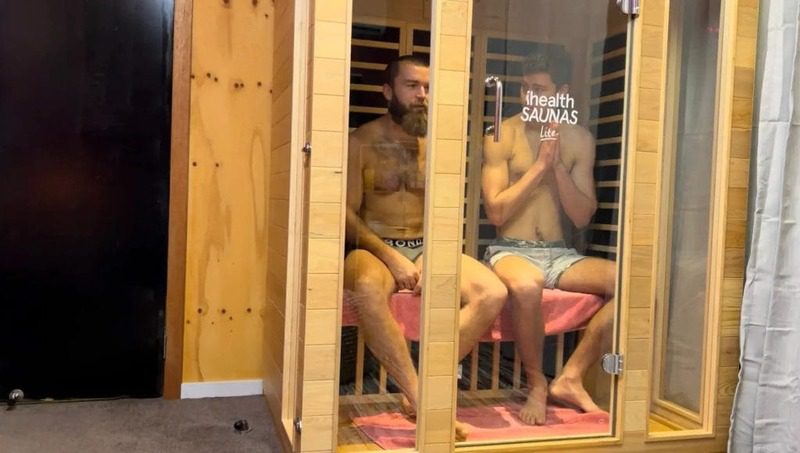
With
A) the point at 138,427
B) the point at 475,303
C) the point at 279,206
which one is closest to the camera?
the point at 475,303

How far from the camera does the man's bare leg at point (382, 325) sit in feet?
6.29

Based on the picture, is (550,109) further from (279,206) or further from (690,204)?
(279,206)

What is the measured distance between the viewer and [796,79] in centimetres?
192

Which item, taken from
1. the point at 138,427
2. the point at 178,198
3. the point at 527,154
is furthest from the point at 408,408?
the point at 178,198

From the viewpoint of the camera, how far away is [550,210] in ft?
7.18

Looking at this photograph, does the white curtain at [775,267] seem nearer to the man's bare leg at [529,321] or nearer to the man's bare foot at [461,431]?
the man's bare leg at [529,321]

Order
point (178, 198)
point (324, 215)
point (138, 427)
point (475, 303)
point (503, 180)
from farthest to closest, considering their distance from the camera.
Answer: point (178, 198) → point (138, 427) → point (503, 180) → point (475, 303) → point (324, 215)

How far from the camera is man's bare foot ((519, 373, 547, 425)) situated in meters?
2.08

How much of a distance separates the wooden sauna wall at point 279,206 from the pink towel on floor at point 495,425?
14.7 inches

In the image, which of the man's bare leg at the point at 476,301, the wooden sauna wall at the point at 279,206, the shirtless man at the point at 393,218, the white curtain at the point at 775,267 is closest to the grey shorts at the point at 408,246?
the shirtless man at the point at 393,218

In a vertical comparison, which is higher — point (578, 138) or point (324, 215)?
point (578, 138)

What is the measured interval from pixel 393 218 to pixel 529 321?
1.77 ft

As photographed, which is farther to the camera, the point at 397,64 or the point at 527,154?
the point at 527,154

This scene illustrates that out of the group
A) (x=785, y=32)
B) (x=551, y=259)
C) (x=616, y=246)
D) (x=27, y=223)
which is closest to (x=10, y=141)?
(x=27, y=223)
